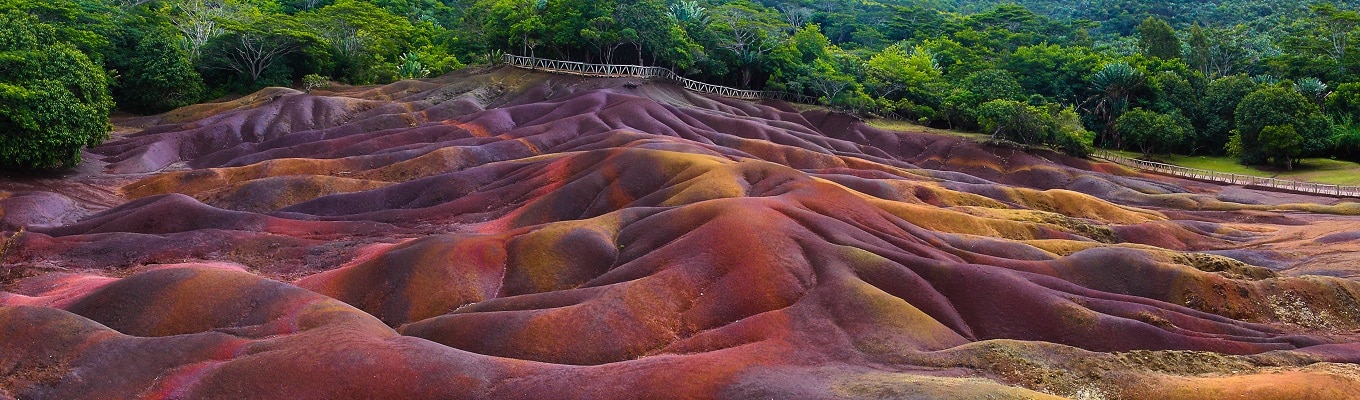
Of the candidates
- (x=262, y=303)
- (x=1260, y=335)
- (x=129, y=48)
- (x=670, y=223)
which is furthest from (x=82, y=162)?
(x=1260, y=335)

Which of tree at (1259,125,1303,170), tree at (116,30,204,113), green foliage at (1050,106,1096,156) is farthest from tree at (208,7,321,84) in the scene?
tree at (1259,125,1303,170)

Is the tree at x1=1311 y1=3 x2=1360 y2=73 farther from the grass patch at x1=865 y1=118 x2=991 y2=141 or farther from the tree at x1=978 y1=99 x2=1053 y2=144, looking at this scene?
the grass patch at x1=865 y1=118 x2=991 y2=141

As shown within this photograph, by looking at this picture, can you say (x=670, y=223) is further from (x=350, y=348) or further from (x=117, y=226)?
(x=117, y=226)

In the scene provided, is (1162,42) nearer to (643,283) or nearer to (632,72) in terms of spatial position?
(632,72)

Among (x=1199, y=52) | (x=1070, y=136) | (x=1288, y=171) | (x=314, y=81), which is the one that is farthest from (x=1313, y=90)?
(x=314, y=81)

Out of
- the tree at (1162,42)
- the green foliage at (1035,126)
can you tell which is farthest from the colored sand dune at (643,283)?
the tree at (1162,42)

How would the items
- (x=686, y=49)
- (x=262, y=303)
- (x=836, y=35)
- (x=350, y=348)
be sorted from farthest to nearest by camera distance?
(x=836, y=35), (x=686, y=49), (x=262, y=303), (x=350, y=348)

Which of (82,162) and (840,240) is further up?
(840,240)
